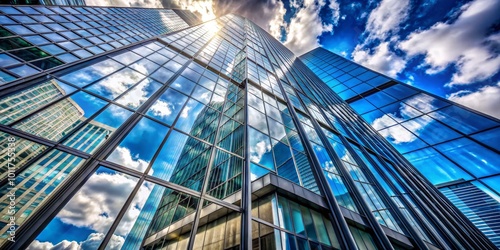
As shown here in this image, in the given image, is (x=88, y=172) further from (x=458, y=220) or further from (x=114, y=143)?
(x=458, y=220)

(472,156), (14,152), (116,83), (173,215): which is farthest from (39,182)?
(472,156)

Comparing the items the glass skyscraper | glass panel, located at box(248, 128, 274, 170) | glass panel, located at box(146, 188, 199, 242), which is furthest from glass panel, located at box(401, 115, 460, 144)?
glass panel, located at box(146, 188, 199, 242)

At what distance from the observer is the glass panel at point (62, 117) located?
13.9 feet

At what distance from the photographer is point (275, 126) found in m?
10.8

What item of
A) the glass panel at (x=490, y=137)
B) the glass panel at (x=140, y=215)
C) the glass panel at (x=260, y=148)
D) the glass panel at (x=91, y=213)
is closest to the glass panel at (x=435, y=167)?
the glass panel at (x=490, y=137)

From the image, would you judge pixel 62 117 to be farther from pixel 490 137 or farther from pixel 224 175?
pixel 490 137

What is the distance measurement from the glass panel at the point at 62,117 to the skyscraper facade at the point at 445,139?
1960 cm

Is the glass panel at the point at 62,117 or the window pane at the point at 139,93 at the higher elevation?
the window pane at the point at 139,93

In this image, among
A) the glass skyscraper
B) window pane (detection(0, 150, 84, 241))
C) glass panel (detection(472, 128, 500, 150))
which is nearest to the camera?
window pane (detection(0, 150, 84, 241))

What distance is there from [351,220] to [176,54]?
48.2 feet

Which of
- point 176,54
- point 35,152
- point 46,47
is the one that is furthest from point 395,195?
point 46,47

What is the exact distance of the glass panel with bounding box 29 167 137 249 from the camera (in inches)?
129

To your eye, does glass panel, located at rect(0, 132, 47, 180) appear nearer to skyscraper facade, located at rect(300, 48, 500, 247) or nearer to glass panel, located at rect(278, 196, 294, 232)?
glass panel, located at rect(278, 196, 294, 232)

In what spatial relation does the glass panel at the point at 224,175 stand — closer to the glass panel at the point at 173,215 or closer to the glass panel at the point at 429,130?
the glass panel at the point at 173,215
